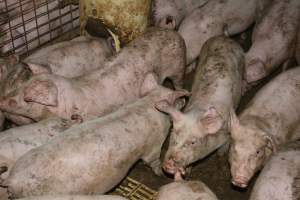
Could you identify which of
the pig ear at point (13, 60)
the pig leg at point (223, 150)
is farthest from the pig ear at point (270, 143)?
the pig ear at point (13, 60)

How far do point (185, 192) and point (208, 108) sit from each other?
1.16 m

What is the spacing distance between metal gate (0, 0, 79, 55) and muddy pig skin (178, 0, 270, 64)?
5.93 ft

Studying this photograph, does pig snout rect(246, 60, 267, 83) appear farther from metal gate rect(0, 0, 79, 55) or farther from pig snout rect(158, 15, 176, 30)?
metal gate rect(0, 0, 79, 55)

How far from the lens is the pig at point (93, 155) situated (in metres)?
3.95

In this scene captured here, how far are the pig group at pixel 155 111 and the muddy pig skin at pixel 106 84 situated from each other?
0.01 m

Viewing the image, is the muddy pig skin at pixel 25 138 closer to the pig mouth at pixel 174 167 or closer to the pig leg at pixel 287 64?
the pig mouth at pixel 174 167

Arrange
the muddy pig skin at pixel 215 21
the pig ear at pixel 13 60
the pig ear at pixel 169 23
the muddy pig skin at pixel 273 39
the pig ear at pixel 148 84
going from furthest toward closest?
the muddy pig skin at pixel 215 21 → the pig ear at pixel 169 23 → the muddy pig skin at pixel 273 39 → the pig ear at pixel 13 60 → the pig ear at pixel 148 84

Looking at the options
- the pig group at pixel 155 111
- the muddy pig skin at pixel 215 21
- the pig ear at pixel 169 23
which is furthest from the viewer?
the muddy pig skin at pixel 215 21

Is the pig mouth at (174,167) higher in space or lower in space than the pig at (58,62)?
lower

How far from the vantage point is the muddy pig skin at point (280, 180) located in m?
3.95

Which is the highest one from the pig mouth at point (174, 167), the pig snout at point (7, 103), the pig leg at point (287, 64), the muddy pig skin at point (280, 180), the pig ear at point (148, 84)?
the pig ear at point (148, 84)

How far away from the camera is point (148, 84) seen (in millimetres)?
5254

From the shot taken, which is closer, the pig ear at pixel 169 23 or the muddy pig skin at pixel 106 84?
the muddy pig skin at pixel 106 84

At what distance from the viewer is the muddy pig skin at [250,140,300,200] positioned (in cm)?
395
